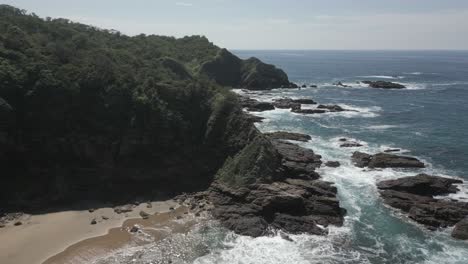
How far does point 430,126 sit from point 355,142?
2018 cm

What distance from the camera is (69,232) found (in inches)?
1470

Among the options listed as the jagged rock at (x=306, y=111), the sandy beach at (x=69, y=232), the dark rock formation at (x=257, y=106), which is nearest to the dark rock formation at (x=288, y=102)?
the jagged rock at (x=306, y=111)

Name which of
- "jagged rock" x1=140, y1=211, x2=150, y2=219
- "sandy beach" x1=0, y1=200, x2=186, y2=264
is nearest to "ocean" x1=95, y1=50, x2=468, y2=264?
"sandy beach" x1=0, y1=200, x2=186, y2=264

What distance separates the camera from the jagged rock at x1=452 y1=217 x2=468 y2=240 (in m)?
38.2

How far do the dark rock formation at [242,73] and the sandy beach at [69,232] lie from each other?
275 ft

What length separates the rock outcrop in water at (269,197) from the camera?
130 feet

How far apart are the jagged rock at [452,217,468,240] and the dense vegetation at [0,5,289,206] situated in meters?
23.4

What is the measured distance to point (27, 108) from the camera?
44.0m

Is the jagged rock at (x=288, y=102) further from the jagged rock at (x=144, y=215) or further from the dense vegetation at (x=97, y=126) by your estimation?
the jagged rock at (x=144, y=215)

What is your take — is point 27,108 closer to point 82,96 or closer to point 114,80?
point 82,96

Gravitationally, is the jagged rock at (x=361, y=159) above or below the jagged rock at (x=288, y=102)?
below

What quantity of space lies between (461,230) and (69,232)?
3621 cm

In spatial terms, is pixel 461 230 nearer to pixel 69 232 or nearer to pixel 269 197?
pixel 269 197

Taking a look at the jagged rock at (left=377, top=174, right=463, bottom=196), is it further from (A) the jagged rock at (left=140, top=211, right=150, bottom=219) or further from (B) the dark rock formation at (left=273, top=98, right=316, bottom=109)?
(B) the dark rock formation at (left=273, top=98, right=316, bottom=109)
